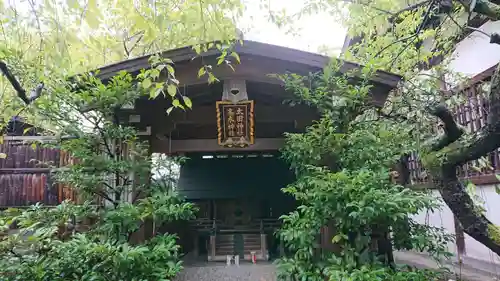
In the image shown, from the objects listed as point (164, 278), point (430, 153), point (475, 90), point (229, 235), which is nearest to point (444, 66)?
point (475, 90)

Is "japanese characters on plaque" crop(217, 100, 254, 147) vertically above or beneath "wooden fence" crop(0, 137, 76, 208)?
above

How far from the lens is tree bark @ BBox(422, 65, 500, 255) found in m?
3.28

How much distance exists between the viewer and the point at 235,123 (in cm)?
519

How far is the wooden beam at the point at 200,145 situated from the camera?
5.66 metres

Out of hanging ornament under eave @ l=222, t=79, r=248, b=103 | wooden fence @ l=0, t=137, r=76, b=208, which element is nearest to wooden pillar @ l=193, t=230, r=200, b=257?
wooden fence @ l=0, t=137, r=76, b=208

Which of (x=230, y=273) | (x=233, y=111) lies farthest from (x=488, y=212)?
(x=233, y=111)

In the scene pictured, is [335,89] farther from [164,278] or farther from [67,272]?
[67,272]

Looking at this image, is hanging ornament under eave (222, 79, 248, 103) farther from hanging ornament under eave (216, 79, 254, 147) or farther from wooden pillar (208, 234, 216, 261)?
wooden pillar (208, 234, 216, 261)

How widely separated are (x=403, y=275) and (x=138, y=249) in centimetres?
306

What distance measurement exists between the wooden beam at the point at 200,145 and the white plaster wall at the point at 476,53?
13.9 feet

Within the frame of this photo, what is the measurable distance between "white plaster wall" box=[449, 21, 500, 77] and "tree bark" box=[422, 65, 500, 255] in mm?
3684

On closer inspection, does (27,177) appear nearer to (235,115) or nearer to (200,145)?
(200,145)

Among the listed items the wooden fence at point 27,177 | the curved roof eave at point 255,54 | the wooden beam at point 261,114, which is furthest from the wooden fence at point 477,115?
the wooden fence at point 27,177

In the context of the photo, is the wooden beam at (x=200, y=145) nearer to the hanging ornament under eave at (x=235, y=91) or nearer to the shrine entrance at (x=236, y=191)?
the hanging ornament under eave at (x=235, y=91)
